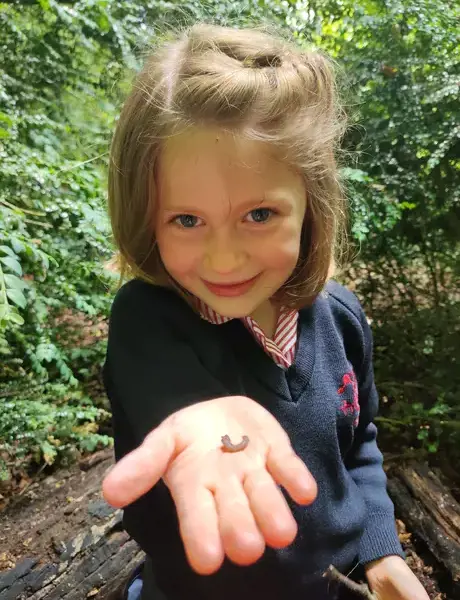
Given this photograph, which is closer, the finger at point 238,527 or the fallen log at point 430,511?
the finger at point 238,527

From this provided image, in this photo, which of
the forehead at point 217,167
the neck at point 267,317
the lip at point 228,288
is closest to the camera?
the forehead at point 217,167

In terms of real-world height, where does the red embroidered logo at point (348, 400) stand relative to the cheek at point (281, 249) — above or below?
below

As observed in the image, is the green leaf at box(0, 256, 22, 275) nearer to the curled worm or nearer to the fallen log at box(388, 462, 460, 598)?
the curled worm

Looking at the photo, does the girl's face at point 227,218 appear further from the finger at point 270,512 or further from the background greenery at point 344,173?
the background greenery at point 344,173

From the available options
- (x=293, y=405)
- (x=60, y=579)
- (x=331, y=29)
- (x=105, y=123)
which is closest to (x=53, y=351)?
(x=60, y=579)

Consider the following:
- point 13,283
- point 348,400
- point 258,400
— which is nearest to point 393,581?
point 348,400

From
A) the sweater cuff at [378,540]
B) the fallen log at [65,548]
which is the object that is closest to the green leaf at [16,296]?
the fallen log at [65,548]

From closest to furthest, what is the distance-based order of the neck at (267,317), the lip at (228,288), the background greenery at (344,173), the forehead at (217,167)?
the forehead at (217,167) < the lip at (228,288) < the neck at (267,317) < the background greenery at (344,173)

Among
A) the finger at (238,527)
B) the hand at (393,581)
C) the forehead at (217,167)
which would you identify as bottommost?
the hand at (393,581)
